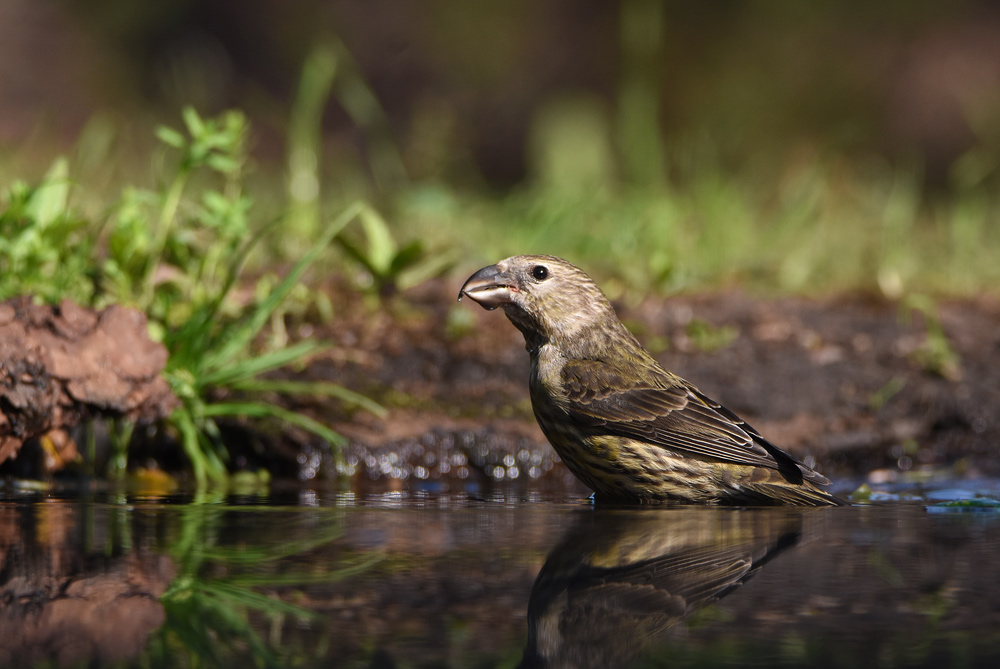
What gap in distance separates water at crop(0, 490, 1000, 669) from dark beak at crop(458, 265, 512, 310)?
1.28m

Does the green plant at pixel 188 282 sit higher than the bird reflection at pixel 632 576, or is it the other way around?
the green plant at pixel 188 282

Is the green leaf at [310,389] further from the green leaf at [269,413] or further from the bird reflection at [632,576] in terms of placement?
the bird reflection at [632,576]

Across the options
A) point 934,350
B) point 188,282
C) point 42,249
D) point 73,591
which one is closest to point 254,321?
point 188,282

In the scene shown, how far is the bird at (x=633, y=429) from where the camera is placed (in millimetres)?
3703

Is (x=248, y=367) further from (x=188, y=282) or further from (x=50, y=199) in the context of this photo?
(x=50, y=199)

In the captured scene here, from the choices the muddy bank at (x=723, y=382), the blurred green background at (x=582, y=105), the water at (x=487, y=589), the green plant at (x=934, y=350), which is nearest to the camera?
the water at (x=487, y=589)

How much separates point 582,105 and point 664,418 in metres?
9.77

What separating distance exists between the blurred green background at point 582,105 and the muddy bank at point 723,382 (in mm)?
1446

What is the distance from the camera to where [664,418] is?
3861mm

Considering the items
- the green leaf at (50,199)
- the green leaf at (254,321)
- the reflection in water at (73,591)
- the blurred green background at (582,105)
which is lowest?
the reflection in water at (73,591)

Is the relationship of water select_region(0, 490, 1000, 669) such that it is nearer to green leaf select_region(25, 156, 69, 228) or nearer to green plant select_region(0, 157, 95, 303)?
green plant select_region(0, 157, 95, 303)

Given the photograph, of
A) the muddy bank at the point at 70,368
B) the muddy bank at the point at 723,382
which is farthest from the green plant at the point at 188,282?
the muddy bank at the point at 70,368

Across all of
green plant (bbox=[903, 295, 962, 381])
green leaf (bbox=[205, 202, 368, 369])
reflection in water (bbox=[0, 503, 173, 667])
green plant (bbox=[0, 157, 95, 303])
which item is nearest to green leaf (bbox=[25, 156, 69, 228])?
green plant (bbox=[0, 157, 95, 303])

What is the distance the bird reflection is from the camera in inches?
64.4
